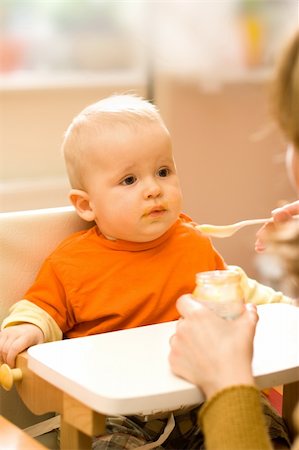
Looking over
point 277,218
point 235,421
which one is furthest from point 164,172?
point 235,421

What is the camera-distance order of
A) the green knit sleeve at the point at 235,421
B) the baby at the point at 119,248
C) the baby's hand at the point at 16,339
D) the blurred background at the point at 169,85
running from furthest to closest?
the blurred background at the point at 169,85 → the baby at the point at 119,248 → the baby's hand at the point at 16,339 → the green knit sleeve at the point at 235,421

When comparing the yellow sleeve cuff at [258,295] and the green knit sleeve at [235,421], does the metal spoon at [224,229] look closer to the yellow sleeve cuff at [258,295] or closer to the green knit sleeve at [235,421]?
the yellow sleeve cuff at [258,295]

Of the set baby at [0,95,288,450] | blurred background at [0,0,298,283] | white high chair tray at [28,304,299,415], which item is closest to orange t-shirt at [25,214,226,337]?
baby at [0,95,288,450]

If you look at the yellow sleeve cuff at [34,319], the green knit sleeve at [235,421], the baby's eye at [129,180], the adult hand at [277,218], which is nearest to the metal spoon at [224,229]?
the adult hand at [277,218]

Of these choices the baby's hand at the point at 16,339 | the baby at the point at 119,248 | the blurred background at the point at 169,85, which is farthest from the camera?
the blurred background at the point at 169,85

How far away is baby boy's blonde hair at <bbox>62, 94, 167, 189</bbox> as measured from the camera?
4.06 feet

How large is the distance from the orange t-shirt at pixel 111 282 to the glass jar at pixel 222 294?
29cm

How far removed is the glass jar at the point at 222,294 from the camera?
0.92m

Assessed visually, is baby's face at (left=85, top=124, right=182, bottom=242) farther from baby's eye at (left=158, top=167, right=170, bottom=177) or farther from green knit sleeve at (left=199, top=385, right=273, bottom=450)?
green knit sleeve at (left=199, top=385, right=273, bottom=450)

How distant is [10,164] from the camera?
2.80 meters

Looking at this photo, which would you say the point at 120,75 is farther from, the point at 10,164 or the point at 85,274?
the point at 85,274

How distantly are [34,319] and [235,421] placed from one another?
1.39 ft

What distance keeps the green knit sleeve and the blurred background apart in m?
1.92

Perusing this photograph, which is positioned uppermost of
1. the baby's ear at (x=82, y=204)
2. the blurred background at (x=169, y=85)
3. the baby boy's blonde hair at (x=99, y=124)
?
the baby boy's blonde hair at (x=99, y=124)
